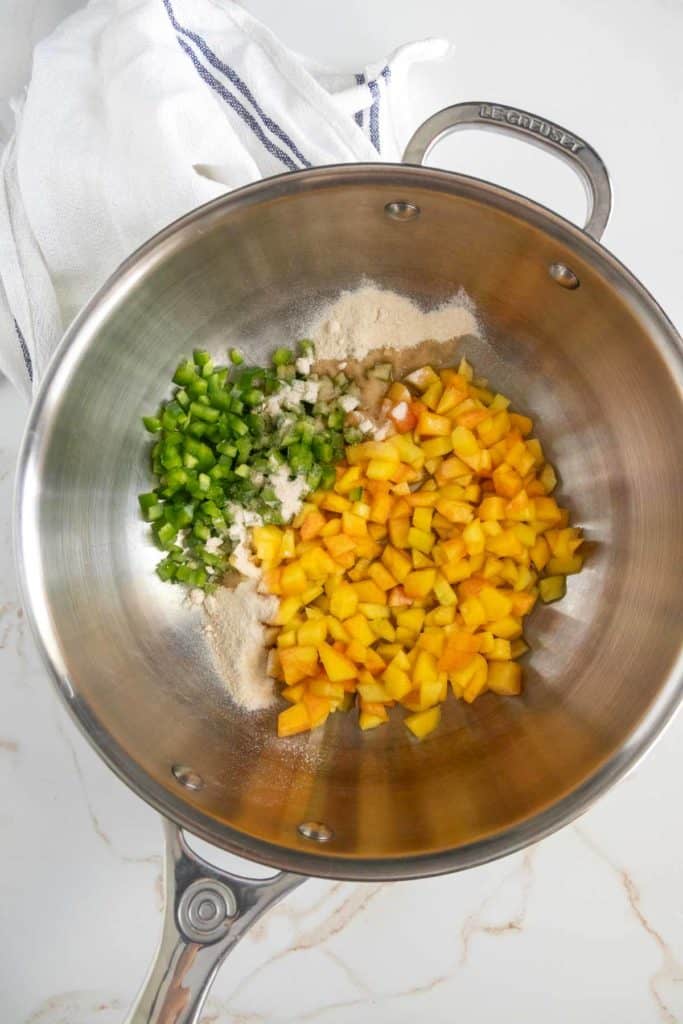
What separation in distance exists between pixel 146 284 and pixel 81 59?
1.51 feet

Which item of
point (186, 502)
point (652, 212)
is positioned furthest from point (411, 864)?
point (652, 212)

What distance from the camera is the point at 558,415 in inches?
60.9

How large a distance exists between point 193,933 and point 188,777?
0.23m

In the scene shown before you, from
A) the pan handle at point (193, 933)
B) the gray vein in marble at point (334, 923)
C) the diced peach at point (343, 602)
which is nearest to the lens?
the pan handle at point (193, 933)

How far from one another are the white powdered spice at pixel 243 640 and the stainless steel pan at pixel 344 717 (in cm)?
3

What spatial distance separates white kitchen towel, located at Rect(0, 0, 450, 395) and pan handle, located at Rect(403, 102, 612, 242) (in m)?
0.20

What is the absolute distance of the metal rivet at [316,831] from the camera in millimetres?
1388

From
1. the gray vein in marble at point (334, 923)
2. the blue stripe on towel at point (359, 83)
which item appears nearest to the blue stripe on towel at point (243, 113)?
the blue stripe on towel at point (359, 83)

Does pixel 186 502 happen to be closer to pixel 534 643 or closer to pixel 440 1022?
pixel 534 643

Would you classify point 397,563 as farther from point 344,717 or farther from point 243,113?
point 243,113

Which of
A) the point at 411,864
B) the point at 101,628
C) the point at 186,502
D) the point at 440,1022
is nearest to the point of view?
the point at 411,864

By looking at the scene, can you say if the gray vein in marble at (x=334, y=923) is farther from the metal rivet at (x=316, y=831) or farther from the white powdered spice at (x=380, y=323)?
the white powdered spice at (x=380, y=323)

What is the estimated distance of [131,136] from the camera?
4.66 ft

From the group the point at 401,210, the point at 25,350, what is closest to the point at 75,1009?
the point at 25,350
